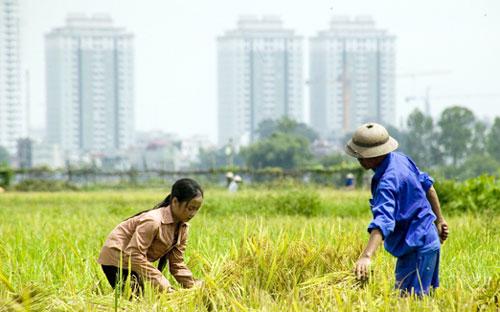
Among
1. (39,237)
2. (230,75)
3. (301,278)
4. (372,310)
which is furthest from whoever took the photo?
(230,75)

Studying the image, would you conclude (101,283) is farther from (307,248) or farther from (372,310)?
(372,310)

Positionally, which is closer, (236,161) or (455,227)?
(455,227)

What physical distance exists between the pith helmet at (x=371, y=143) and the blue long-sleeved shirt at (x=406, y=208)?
0.06m

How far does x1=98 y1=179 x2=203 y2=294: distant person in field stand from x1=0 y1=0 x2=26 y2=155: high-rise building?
123 metres

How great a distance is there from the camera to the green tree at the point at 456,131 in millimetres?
58656

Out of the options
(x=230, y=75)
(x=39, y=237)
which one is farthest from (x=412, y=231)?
(x=230, y=75)

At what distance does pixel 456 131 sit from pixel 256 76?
90.5m

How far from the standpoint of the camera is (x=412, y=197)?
4.29 meters

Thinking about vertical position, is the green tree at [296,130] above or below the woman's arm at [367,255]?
below

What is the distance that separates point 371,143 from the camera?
4.28 m

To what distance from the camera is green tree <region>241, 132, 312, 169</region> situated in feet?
202

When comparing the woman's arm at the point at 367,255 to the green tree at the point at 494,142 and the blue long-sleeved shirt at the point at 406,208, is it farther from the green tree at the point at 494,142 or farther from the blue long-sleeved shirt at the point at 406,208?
the green tree at the point at 494,142

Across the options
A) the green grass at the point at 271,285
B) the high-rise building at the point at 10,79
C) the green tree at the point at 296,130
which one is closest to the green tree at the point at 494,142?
the green tree at the point at 296,130

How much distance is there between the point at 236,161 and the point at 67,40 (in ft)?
249
